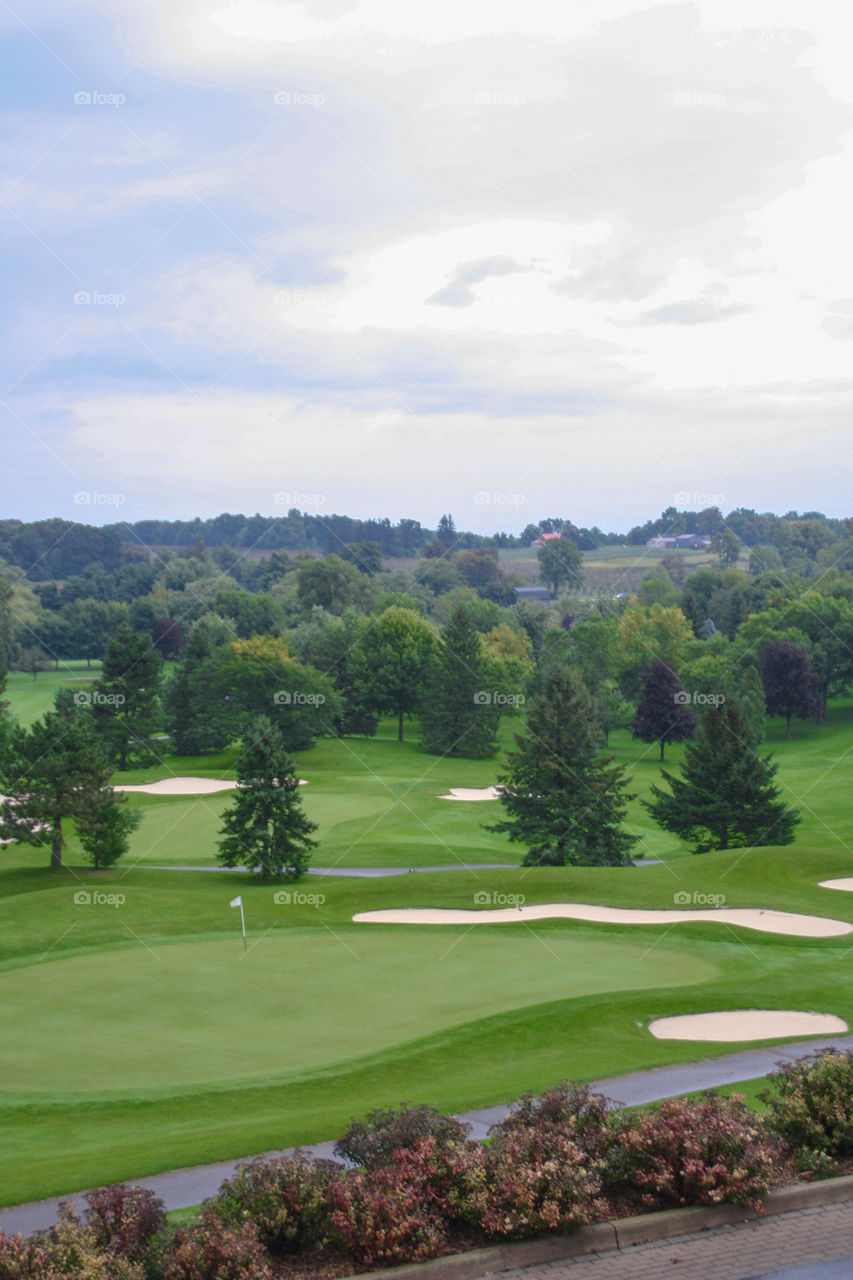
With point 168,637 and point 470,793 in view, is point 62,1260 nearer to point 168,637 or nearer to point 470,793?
point 470,793

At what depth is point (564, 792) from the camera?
4241cm

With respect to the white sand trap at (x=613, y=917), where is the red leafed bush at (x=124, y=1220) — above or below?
above

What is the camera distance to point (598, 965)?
2136cm

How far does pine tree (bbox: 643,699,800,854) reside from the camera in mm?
42500

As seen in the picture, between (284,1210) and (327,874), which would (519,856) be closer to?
(327,874)

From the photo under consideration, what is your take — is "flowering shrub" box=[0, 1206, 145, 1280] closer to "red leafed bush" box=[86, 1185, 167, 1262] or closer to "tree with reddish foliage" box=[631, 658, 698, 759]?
"red leafed bush" box=[86, 1185, 167, 1262]

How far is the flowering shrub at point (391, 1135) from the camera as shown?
33.6ft

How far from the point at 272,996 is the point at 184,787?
4084 centimetres

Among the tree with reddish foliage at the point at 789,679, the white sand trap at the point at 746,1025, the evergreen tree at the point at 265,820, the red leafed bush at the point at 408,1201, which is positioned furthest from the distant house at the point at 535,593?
the red leafed bush at the point at 408,1201

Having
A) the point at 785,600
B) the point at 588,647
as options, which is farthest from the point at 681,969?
the point at 785,600

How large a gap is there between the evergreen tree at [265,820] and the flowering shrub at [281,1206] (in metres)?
26.9

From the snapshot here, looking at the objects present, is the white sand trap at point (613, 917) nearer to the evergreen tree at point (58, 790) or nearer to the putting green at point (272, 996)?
the putting green at point (272, 996)

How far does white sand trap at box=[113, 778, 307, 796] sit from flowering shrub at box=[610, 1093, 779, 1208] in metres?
46.5

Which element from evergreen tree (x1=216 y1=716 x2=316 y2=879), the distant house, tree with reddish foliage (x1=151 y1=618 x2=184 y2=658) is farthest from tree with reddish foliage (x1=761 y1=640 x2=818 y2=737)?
the distant house
